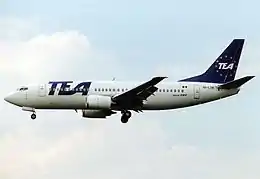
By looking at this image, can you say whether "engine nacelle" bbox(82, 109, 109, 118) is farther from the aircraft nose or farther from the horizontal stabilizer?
the horizontal stabilizer

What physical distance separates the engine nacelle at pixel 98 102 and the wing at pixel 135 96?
676 millimetres

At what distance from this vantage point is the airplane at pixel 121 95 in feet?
241

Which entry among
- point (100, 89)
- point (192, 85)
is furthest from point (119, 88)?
point (192, 85)

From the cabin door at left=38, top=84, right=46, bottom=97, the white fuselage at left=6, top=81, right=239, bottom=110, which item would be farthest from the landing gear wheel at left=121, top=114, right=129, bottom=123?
the cabin door at left=38, top=84, right=46, bottom=97

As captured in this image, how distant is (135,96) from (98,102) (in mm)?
3291

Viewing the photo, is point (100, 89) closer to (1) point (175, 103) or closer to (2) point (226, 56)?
(1) point (175, 103)

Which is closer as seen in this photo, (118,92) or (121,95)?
(121,95)

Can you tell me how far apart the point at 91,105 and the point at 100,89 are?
2515mm

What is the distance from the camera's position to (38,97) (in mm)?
73750

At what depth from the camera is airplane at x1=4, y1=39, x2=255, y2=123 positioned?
73438mm

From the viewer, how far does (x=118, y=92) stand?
7550 cm

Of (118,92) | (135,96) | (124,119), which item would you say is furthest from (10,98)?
(135,96)

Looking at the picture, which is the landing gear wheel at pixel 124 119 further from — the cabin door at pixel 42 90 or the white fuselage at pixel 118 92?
the cabin door at pixel 42 90

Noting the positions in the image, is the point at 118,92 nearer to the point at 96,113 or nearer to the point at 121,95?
the point at 121,95
